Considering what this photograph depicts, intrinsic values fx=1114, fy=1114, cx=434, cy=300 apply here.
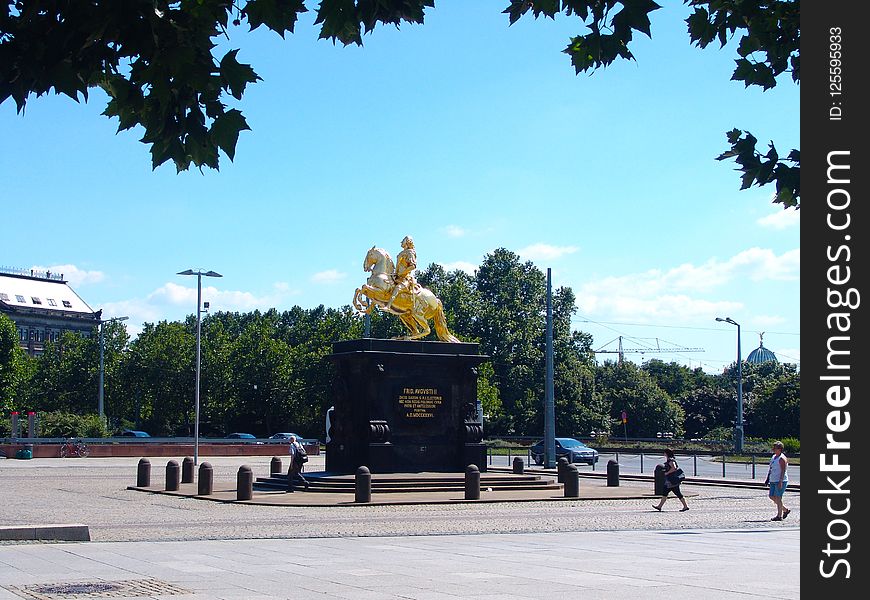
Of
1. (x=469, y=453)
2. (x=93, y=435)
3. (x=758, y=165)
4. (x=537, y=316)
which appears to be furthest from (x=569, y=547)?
(x=537, y=316)

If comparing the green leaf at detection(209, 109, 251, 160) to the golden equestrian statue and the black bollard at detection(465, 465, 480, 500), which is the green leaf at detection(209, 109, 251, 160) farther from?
the golden equestrian statue

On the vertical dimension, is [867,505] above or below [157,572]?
above

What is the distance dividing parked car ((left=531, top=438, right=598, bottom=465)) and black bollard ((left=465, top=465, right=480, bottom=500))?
25.0 meters

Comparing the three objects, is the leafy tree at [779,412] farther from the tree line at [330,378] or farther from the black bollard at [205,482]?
the black bollard at [205,482]

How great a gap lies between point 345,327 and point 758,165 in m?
89.3

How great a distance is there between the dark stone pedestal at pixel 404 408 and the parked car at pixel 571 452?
804 inches

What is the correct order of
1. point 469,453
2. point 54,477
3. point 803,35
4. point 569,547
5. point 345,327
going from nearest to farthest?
point 803,35
point 569,547
point 469,453
point 54,477
point 345,327

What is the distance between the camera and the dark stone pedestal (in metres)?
32.4

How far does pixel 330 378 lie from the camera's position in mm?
88125

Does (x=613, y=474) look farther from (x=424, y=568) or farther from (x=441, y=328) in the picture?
(x=424, y=568)

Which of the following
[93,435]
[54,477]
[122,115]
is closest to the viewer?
[122,115]

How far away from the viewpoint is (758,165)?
8312mm

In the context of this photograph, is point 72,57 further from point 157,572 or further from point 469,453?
point 469,453

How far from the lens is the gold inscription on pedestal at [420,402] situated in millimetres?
Answer: 32938
